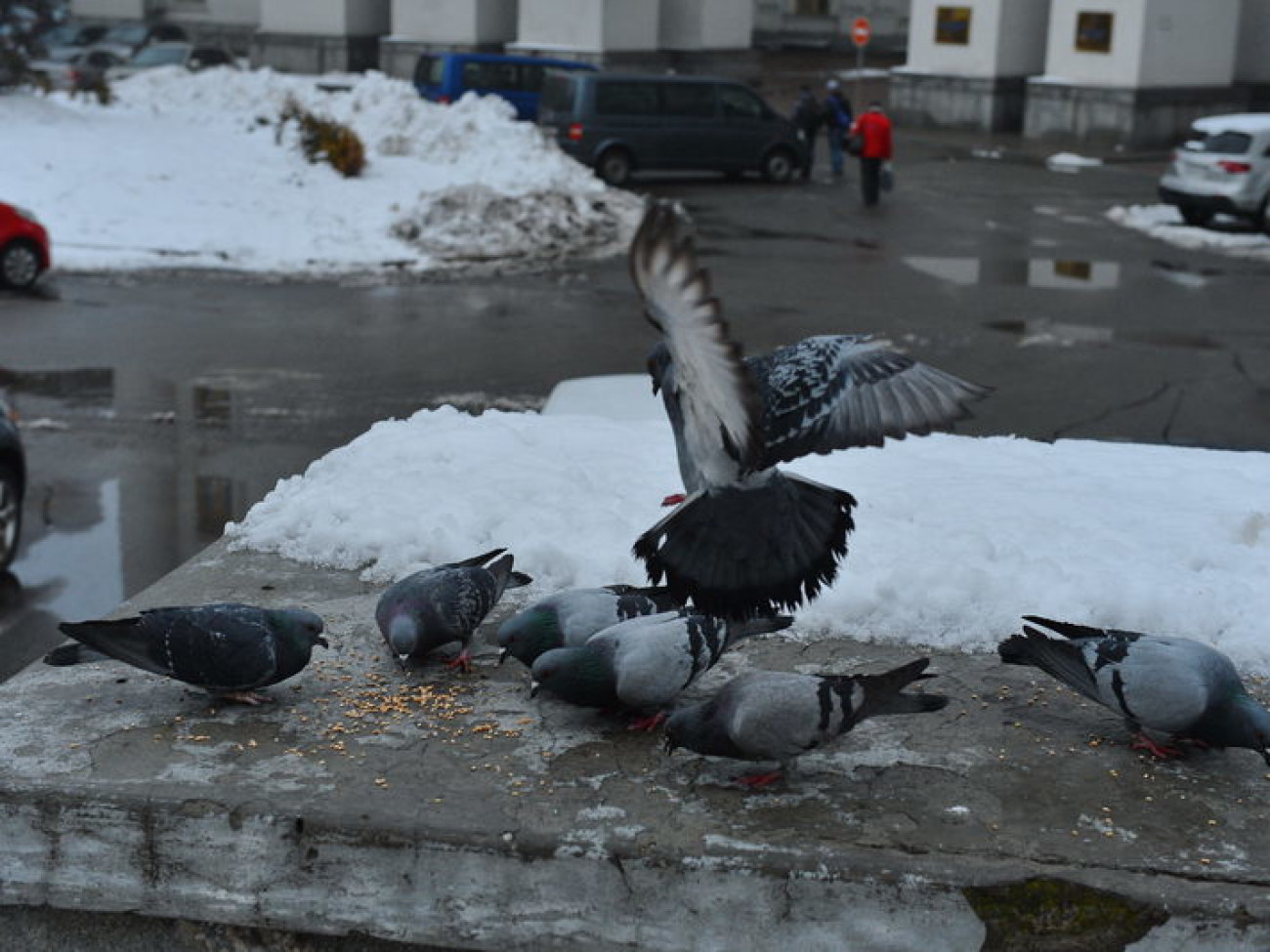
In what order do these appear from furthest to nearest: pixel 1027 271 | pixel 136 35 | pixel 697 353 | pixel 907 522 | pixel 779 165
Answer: pixel 136 35 → pixel 779 165 → pixel 1027 271 → pixel 907 522 → pixel 697 353

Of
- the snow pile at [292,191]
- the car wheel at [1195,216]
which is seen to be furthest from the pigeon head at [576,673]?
the car wheel at [1195,216]

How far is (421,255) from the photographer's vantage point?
19328 millimetres

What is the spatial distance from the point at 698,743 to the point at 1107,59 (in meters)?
31.8

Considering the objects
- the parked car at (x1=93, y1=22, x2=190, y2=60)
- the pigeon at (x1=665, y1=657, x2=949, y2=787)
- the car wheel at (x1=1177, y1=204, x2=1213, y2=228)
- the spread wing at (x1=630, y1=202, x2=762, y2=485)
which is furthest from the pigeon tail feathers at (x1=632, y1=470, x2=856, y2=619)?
the parked car at (x1=93, y1=22, x2=190, y2=60)

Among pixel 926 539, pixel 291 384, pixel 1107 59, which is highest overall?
pixel 1107 59

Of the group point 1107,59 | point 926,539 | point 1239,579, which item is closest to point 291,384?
point 926,539

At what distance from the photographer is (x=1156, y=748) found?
4680 millimetres

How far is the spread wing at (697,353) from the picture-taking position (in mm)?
3816

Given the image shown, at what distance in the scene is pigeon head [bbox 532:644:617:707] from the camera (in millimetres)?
4660

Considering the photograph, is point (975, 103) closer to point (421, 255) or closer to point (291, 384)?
point (421, 255)

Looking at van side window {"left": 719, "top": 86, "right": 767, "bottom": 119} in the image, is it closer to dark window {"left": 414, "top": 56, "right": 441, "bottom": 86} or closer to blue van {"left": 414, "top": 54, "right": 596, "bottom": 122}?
blue van {"left": 414, "top": 54, "right": 596, "bottom": 122}

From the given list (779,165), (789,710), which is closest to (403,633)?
(789,710)

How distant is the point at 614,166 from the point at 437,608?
71.2ft

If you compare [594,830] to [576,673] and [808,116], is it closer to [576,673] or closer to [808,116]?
[576,673]
